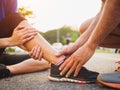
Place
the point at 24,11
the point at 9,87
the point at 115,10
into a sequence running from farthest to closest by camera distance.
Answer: the point at 24,11 → the point at 9,87 → the point at 115,10

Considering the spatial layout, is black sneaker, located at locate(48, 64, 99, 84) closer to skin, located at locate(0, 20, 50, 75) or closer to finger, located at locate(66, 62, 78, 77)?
finger, located at locate(66, 62, 78, 77)

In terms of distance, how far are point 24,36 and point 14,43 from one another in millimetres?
166

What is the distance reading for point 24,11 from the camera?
929cm

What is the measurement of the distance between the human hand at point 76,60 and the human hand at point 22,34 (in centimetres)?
31

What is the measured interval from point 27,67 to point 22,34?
1.64 ft

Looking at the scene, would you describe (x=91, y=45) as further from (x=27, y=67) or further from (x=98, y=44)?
(x=27, y=67)

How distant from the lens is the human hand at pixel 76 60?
1.70 m

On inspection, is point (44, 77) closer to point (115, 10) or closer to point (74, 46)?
point (74, 46)

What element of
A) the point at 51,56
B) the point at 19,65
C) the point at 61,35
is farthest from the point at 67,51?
the point at 61,35

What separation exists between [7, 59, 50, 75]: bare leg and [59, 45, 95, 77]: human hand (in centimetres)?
56

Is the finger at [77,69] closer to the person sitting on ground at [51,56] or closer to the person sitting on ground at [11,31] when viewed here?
the person sitting on ground at [51,56]

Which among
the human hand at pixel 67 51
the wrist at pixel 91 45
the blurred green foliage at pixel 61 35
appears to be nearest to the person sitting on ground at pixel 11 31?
the human hand at pixel 67 51

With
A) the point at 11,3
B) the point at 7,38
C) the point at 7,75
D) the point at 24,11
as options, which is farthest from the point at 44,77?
the point at 24,11

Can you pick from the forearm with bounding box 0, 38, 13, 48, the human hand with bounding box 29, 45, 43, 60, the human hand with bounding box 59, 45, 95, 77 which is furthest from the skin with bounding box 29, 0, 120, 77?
the forearm with bounding box 0, 38, 13, 48
